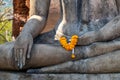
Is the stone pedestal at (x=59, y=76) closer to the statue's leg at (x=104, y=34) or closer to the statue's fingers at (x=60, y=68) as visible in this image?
the statue's fingers at (x=60, y=68)

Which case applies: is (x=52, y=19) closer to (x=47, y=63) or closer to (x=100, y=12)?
(x=100, y=12)

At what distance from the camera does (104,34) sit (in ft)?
13.1

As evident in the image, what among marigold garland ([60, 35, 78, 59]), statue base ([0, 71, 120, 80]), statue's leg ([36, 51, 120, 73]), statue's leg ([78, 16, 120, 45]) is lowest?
statue base ([0, 71, 120, 80])

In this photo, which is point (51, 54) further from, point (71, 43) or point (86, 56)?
point (86, 56)

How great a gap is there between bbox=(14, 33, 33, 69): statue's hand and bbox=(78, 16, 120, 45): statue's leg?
530 mm

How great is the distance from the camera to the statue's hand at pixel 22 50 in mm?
3930

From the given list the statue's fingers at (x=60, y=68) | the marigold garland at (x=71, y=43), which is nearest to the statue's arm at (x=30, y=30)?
the statue's fingers at (x=60, y=68)

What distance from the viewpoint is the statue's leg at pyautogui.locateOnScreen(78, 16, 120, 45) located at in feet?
13.1

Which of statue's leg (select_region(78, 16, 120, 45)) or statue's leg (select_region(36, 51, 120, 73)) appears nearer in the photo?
statue's leg (select_region(36, 51, 120, 73))

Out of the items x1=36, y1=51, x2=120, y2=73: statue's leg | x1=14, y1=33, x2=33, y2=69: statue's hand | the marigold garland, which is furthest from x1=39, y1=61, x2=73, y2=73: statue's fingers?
x1=14, y1=33, x2=33, y2=69: statue's hand

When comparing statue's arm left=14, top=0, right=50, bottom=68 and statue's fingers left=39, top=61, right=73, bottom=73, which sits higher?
statue's arm left=14, top=0, right=50, bottom=68

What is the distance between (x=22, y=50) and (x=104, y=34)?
2.79 feet

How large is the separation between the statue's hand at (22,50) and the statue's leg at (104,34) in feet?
1.74

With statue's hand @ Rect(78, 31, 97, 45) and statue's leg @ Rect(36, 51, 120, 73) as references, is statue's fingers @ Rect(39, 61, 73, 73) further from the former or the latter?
statue's hand @ Rect(78, 31, 97, 45)
